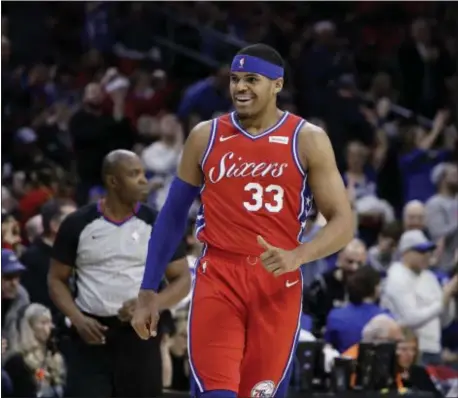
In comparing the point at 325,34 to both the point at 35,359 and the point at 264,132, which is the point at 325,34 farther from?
the point at 264,132

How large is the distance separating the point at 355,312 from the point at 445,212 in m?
3.82

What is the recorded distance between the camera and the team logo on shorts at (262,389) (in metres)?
6.72

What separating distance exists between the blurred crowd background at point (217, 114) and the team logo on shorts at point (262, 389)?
3.19 meters

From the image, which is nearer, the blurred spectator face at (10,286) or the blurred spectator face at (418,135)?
the blurred spectator face at (10,286)

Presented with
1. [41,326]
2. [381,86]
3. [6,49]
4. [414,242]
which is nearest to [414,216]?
[414,242]

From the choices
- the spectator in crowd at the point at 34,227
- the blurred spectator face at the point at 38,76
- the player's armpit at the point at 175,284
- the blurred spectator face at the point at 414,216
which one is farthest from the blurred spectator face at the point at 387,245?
the blurred spectator face at the point at 38,76

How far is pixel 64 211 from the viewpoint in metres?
11.0

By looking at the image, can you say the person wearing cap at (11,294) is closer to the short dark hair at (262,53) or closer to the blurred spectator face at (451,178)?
the short dark hair at (262,53)

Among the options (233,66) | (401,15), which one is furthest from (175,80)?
(233,66)

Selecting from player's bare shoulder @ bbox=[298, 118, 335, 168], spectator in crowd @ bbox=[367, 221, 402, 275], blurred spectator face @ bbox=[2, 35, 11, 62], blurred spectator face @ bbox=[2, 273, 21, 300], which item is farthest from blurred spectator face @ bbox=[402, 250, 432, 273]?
player's bare shoulder @ bbox=[298, 118, 335, 168]

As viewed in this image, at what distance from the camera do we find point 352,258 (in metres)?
11.8

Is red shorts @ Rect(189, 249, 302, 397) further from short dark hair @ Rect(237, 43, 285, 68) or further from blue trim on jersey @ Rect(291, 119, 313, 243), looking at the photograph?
short dark hair @ Rect(237, 43, 285, 68)

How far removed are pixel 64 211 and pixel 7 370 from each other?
5.61 feet

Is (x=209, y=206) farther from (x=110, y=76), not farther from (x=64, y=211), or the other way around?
(x=110, y=76)
